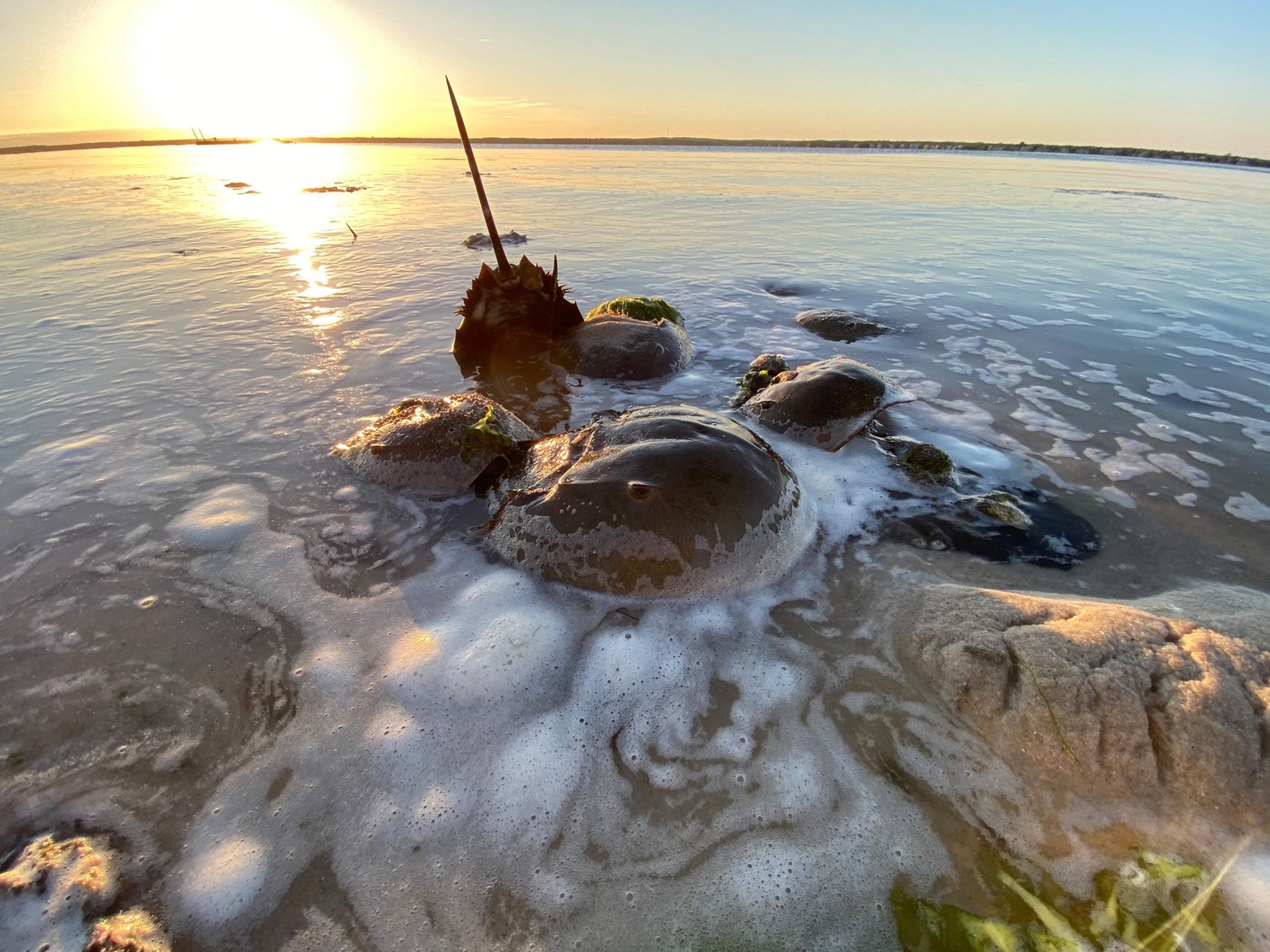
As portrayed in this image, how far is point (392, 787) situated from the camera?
1.98 m

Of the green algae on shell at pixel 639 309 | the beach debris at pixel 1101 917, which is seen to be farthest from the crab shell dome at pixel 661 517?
the green algae on shell at pixel 639 309

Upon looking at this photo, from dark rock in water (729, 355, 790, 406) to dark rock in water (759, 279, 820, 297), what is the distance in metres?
3.43

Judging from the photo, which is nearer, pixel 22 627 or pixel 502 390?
pixel 22 627

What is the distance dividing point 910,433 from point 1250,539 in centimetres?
194

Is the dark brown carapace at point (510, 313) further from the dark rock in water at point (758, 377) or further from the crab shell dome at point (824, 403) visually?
the crab shell dome at point (824, 403)

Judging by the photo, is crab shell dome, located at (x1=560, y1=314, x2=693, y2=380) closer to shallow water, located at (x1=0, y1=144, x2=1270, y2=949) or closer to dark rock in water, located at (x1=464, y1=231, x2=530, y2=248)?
shallow water, located at (x1=0, y1=144, x2=1270, y2=949)

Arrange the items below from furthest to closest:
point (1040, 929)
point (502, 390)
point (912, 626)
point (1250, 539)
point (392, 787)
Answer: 1. point (502, 390)
2. point (1250, 539)
3. point (912, 626)
4. point (392, 787)
5. point (1040, 929)

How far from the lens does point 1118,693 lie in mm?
1981

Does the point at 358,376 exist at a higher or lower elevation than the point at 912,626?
higher

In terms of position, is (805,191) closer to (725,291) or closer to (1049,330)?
(725,291)

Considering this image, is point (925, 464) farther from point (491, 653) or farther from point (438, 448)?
point (438, 448)

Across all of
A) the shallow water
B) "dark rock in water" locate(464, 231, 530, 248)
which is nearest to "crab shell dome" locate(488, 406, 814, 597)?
the shallow water

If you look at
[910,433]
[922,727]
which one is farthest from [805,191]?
[922,727]

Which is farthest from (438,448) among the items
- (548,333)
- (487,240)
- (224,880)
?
(487,240)
